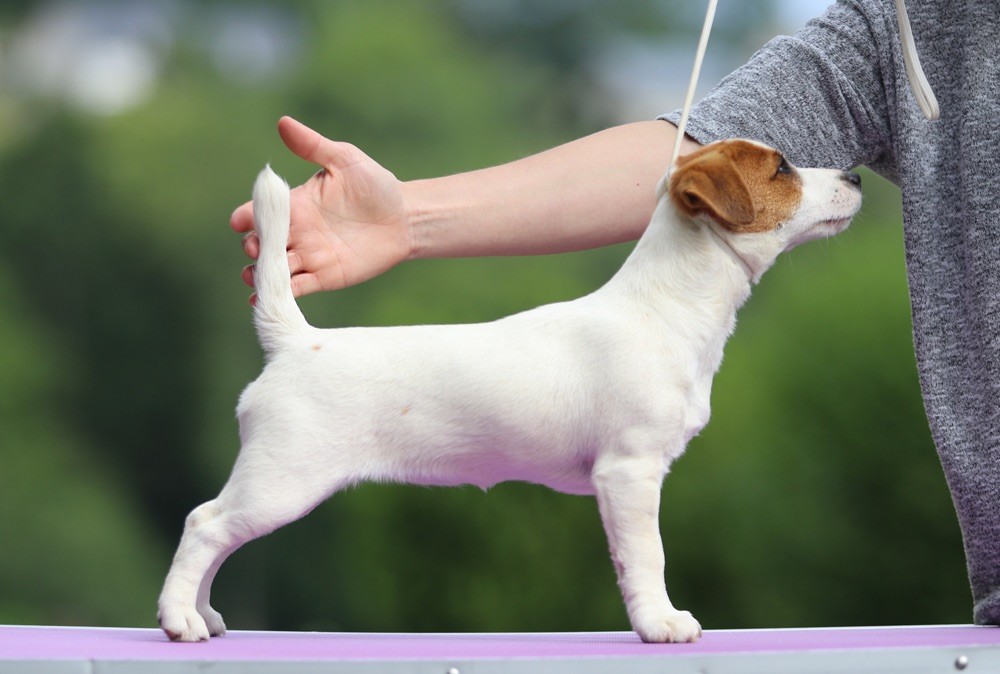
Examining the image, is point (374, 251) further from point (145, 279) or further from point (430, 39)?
point (430, 39)

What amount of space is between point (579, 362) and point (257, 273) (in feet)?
1.86

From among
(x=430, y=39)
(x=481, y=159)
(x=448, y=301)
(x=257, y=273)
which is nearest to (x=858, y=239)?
(x=448, y=301)

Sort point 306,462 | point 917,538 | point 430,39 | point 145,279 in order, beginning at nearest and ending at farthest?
point 306,462
point 917,538
point 145,279
point 430,39

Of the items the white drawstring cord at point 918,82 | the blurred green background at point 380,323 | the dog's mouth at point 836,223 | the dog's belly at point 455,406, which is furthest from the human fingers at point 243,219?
the blurred green background at point 380,323

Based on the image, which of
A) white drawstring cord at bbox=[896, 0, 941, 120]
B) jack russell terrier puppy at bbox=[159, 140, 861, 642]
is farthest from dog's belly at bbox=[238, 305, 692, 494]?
white drawstring cord at bbox=[896, 0, 941, 120]

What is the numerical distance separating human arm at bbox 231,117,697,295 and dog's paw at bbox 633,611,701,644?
0.79m

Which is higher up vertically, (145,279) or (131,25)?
(131,25)

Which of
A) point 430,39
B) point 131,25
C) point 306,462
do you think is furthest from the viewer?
point 430,39

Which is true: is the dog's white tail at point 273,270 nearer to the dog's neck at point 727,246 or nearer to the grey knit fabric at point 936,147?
the dog's neck at point 727,246

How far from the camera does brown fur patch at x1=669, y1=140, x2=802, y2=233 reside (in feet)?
6.44

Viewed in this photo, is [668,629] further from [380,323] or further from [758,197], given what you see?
[380,323]

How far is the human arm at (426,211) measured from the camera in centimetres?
227

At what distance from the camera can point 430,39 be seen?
2322 centimetres

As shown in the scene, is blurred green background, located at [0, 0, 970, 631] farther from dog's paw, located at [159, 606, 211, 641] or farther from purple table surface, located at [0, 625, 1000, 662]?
dog's paw, located at [159, 606, 211, 641]
